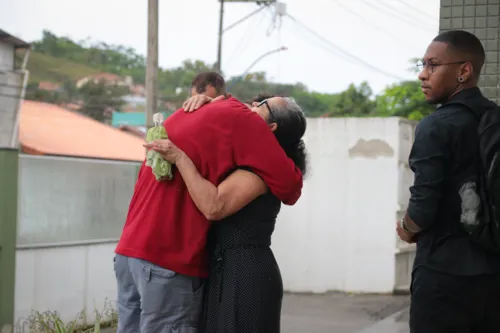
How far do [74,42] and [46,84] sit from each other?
6.75 m

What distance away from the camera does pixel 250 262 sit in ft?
9.23

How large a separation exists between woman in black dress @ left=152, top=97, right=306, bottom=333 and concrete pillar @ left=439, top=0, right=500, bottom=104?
2.35m

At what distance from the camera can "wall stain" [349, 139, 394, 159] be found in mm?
10859

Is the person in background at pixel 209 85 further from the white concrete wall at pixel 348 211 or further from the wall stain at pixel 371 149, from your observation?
the wall stain at pixel 371 149

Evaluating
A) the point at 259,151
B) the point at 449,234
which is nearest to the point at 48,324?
the point at 259,151

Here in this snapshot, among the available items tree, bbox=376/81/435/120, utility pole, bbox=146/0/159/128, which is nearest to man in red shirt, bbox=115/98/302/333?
utility pole, bbox=146/0/159/128

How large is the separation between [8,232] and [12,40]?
23.7ft

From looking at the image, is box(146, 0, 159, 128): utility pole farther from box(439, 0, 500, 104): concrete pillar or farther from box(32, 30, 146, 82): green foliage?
box(32, 30, 146, 82): green foliage

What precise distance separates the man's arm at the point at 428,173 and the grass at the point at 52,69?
32.7m

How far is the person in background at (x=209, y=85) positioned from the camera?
4.19 m

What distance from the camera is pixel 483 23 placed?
465 cm

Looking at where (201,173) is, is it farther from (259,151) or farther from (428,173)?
(428,173)

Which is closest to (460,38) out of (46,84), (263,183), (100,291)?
(263,183)

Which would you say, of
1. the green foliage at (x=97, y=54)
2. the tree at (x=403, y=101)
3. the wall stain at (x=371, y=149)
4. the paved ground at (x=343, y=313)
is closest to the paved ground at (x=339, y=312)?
the paved ground at (x=343, y=313)
